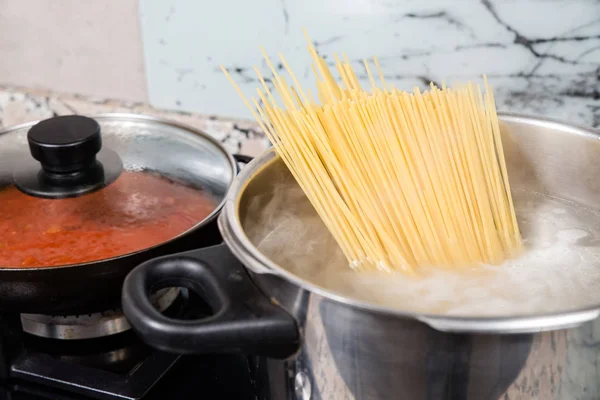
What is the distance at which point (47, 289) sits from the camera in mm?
682

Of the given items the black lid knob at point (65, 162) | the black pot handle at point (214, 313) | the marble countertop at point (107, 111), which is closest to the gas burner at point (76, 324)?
the black lid knob at point (65, 162)

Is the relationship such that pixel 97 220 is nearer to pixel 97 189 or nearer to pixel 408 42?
pixel 97 189

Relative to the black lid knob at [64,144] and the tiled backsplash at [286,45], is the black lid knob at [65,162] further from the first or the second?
the tiled backsplash at [286,45]

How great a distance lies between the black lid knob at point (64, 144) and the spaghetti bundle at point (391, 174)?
0.95 feet

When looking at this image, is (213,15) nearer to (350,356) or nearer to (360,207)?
(360,207)

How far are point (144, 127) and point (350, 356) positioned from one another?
0.61m

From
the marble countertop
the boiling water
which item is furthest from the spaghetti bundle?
the marble countertop

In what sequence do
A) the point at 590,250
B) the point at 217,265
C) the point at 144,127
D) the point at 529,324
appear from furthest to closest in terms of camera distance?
the point at 144,127
the point at 590,250
the point at 217,265
the point at 529,324

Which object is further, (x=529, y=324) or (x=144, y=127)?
(x=144, y=127)

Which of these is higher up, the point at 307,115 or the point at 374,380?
the point at 307,115

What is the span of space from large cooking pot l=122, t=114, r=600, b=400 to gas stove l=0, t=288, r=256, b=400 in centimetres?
17

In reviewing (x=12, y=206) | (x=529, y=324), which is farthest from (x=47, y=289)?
(x=529, y=324)

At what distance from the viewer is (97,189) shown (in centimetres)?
85

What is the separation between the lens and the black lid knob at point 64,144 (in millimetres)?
805
